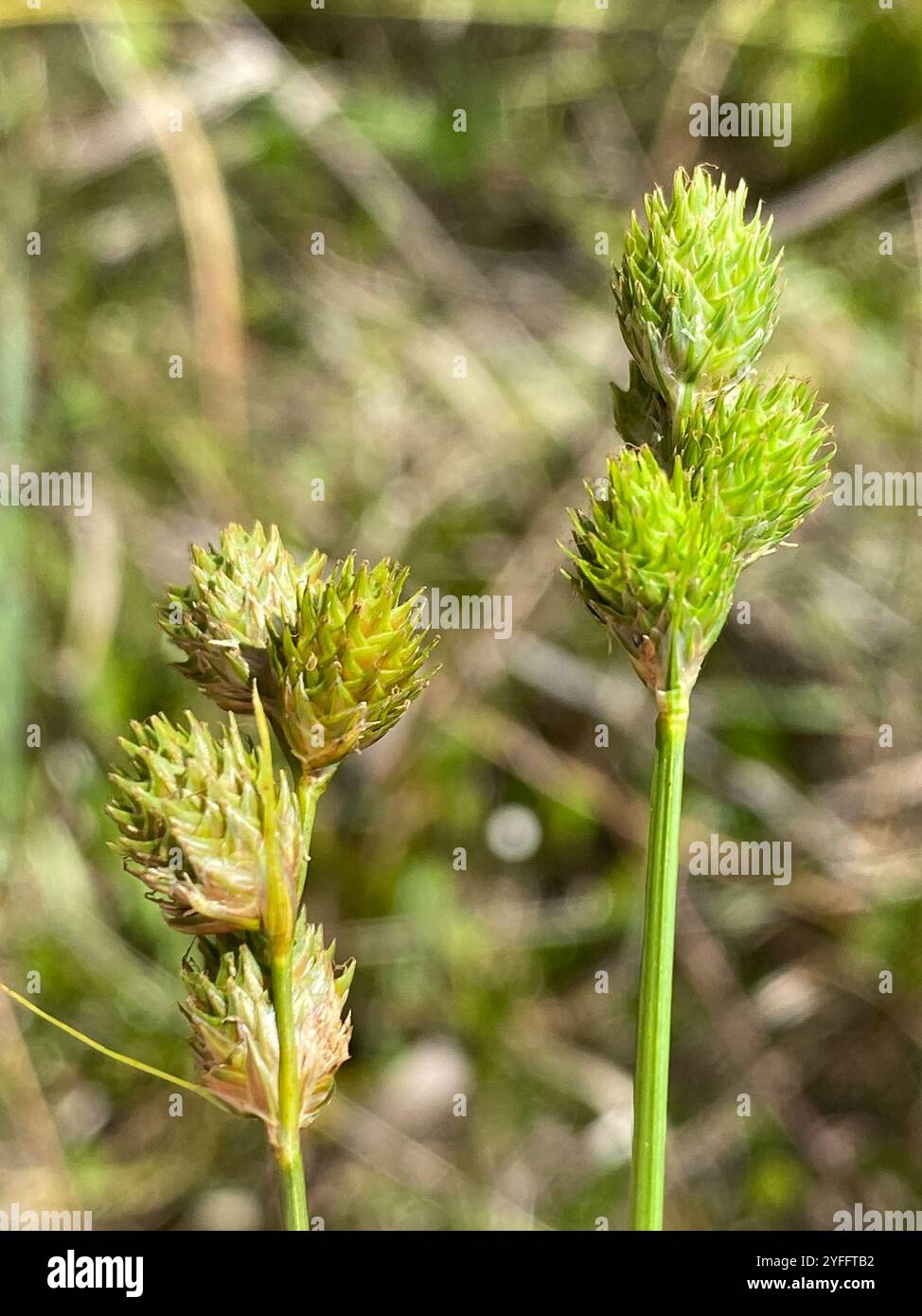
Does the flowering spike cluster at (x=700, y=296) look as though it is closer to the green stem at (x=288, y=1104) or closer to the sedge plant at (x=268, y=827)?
the sedge plant at (x=268, y=827)

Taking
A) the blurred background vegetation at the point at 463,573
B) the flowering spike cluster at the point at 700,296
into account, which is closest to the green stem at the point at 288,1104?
the flowering spike cluster at the point at 700,296

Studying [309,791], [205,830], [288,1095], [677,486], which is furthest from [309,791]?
[677,486]

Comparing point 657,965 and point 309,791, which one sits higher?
point 309,791

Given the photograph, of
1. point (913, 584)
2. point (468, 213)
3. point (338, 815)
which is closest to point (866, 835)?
point (913, 584)

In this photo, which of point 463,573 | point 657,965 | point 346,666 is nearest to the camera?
point 657,965

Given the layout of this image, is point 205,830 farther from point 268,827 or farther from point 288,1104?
point 288,1104

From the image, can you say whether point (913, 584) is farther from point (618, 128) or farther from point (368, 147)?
point (368, 147)
